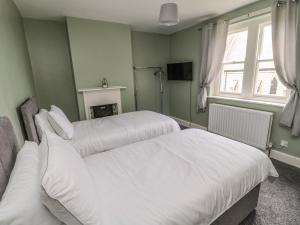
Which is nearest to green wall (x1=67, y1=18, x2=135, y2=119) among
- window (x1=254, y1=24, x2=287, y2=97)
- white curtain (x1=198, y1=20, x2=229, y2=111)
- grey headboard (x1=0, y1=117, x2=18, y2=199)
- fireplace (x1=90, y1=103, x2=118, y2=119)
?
fireplace (x1=90, y1=103, x2=118, y2=119)

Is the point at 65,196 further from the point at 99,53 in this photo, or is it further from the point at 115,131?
the point at 99,53

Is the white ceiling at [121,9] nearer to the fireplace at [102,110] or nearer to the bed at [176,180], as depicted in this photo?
the fireplace at [102,110]

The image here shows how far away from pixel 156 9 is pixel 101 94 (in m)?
2.03

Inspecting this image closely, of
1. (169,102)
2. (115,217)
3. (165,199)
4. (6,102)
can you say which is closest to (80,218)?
(115,217)

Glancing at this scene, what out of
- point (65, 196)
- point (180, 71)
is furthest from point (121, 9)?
point (65, 196)

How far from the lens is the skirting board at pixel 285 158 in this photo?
7.97ft

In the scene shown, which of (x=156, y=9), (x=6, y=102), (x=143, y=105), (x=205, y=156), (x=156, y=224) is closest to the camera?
(x=156, y=224)

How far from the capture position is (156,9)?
9.55 ft

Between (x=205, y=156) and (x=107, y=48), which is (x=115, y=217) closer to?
(x=205, y=156)

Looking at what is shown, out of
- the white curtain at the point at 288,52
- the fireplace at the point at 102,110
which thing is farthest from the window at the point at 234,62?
the fireplace at the point at 102,110

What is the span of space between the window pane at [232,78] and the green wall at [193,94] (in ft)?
1.01

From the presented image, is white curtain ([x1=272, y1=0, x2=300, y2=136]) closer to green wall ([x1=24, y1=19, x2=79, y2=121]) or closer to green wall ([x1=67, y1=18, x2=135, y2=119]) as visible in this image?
green wall ([x1=67, y1=18, x2=135, y2=119])

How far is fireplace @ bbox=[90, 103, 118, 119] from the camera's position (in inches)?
145

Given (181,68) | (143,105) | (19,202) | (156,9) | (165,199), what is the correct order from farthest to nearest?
1. (143,105)
2. (181,68)
3. (156,9)
4. (165,199)
5. (19,202)
